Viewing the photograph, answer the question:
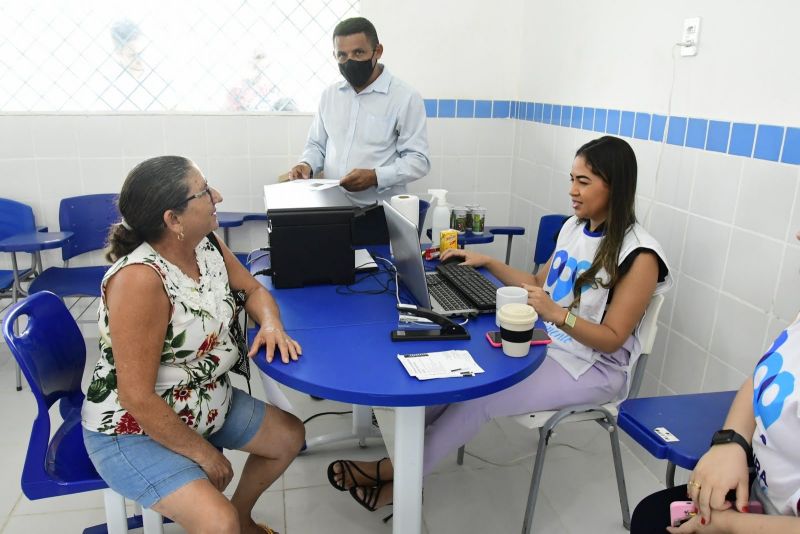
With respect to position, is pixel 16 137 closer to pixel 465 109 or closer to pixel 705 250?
pixel 465 109

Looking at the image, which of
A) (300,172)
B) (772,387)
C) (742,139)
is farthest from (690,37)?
(300,172)

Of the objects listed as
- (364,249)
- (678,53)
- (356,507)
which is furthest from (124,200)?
(678,53)

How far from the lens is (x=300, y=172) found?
289cm

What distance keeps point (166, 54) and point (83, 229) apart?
1050 mm

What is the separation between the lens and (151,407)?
56.7 inches

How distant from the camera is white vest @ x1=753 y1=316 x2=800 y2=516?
3.80 ft

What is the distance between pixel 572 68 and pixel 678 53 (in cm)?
80

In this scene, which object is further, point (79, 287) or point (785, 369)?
point (79, 287)

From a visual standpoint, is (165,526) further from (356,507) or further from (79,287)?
(79,287)

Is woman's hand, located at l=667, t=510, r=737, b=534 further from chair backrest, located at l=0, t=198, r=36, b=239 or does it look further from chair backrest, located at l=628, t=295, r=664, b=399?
chair backrest, located at l=0, t=198, r=36, b=239

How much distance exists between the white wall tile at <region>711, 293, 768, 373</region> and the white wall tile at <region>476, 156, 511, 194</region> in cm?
188

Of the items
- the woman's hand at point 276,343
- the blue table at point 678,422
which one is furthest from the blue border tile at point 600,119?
the woman's hand at point 276,343

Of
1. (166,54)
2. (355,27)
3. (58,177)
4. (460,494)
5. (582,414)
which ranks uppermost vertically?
(355,27)

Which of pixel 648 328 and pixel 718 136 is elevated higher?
pixel 718 136
